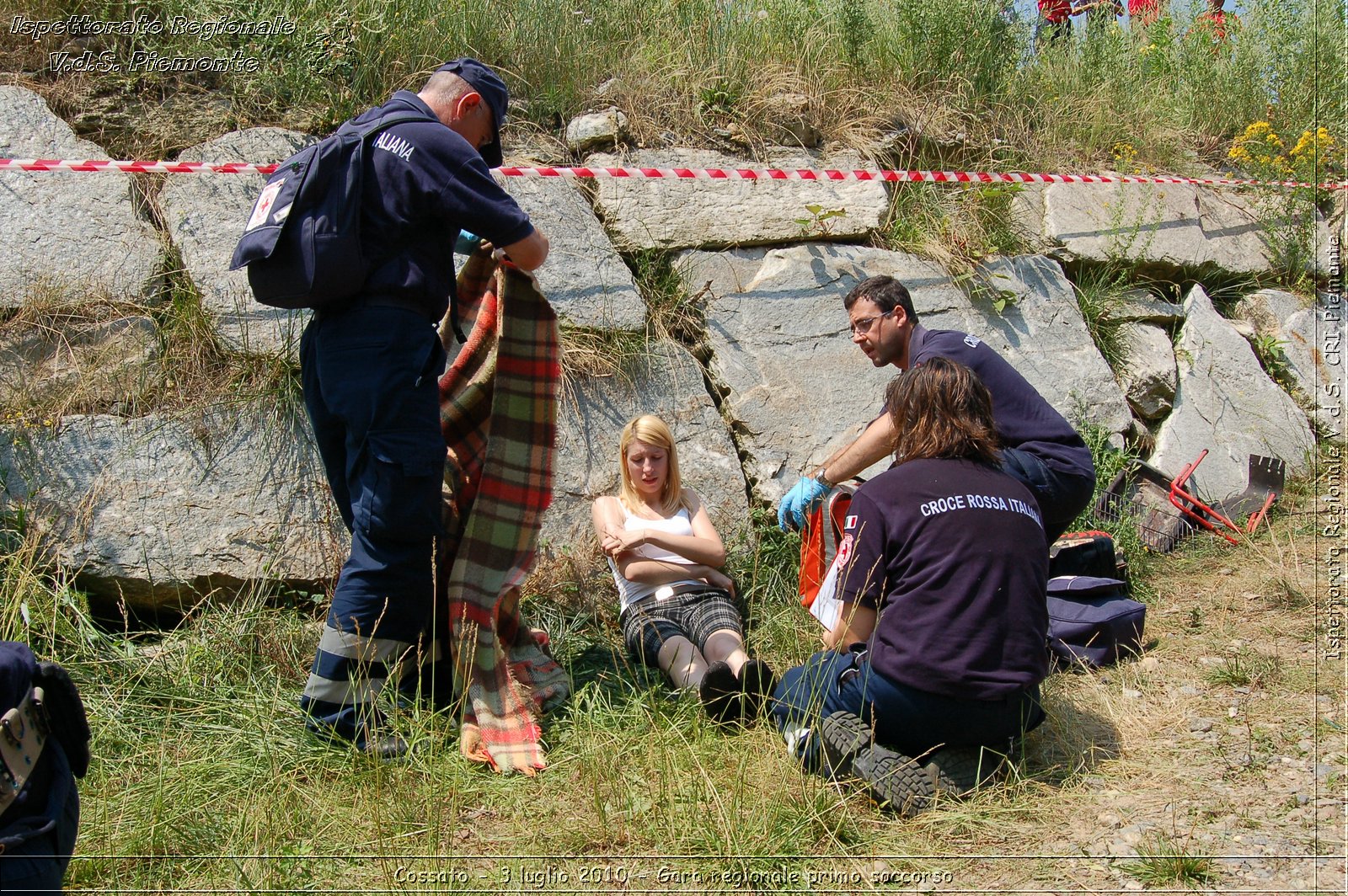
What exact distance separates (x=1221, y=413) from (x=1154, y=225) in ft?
3.87

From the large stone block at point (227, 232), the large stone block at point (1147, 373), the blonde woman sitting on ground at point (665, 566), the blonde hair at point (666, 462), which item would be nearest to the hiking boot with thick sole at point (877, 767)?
the blonde woman sitting on ground at point (665, 566)

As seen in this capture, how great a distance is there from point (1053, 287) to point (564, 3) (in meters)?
3.28

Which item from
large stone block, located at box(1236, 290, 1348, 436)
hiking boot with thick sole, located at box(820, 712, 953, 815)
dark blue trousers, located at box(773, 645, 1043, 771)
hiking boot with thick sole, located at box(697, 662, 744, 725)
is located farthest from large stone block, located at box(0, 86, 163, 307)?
large stone block, located at box(1236, 290, 1348, 436)

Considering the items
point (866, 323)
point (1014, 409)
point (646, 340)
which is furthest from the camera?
point (646, 340)

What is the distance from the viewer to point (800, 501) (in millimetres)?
4223

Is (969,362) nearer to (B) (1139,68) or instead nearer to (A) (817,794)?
(A) (817,794)

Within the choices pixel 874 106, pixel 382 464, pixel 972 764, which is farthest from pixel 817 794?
pixel 874 106

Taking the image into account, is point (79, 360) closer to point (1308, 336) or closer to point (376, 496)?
point (376, 496)

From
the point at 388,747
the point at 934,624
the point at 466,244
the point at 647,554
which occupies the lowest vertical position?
the point at 388,747

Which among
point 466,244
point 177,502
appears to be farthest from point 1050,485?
point 177,502

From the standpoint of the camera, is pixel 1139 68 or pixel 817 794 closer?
pixel 817 794

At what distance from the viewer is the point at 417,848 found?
262cm

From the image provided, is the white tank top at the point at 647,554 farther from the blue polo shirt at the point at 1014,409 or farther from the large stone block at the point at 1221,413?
the large stone block at the point at 1221,413

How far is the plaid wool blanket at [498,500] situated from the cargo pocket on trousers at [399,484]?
0.88 ft
